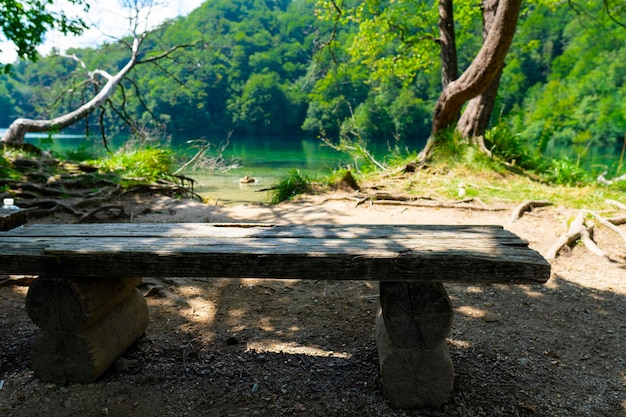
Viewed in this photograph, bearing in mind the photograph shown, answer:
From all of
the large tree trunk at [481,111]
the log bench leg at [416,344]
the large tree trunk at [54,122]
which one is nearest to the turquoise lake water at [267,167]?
the large tree trunk at [54,122]

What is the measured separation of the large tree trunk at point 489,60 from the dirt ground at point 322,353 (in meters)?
3.64

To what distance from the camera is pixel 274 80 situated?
48.2 meters

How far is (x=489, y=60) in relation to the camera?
6953mm

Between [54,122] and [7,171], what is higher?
[54,122]

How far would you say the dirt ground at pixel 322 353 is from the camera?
89.8 inches

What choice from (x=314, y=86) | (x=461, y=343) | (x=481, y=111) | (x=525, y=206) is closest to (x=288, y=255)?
(x=461, y=343)

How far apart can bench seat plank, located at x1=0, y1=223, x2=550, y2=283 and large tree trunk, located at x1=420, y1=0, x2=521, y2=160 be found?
5330mm

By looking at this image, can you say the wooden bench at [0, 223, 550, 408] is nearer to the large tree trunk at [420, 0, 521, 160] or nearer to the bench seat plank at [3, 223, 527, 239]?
the bench seat plank at [3, 223, 527, 239]

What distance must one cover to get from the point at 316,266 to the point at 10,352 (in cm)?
214

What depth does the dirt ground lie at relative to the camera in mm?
2281

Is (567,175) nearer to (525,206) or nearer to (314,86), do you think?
(525,206)

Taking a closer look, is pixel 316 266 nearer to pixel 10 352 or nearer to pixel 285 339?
pixel 285 339

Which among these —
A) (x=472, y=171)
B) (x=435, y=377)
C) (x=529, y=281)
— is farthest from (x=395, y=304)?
(x=472, y=171)

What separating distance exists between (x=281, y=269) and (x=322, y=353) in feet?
3.41
